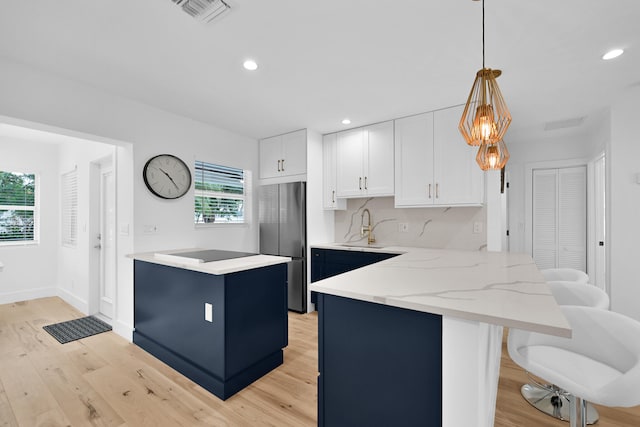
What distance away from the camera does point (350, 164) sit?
148 inches

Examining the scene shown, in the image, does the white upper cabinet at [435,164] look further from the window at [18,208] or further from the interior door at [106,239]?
the window at [18,208]

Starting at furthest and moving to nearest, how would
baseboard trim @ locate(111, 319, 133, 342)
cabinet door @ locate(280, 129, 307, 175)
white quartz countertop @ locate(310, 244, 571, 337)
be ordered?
1. cabinet door @ locate(280, 129, 307, 175)
2. baseboard trim @ locate(111, 319, 133, 342)
3. white quartz countertop @ locate(310, 244, 571, 337)

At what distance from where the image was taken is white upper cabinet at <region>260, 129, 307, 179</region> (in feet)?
12.4

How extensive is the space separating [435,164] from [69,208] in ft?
17.2

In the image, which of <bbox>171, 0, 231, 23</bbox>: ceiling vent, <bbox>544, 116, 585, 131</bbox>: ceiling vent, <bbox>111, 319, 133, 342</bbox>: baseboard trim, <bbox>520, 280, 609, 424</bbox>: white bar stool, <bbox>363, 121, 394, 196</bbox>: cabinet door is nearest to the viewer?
<bbox>171, 0, 231, 23</bbox>: ceiling vent

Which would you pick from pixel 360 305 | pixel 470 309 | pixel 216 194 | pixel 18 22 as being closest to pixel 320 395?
pixel 360 305

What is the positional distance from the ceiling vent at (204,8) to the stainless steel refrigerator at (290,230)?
2.25 metres

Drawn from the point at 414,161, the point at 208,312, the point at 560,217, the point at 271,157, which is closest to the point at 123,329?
the point at 208,312

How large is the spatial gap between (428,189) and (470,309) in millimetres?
2465

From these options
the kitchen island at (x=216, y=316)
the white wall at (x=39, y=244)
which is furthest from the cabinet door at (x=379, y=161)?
the white wall at (x=39, y=244)

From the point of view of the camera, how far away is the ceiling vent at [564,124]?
3332mm

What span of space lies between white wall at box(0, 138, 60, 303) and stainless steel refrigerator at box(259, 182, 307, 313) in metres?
3.54

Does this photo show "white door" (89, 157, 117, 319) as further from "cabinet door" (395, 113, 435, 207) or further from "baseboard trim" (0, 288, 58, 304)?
"cabinet door" (395, 113, 435, 207)

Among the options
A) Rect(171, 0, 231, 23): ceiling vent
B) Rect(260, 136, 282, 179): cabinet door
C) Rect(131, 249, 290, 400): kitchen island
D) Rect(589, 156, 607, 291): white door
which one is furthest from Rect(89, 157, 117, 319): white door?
Rect(589, 156, 607, 291): white door
